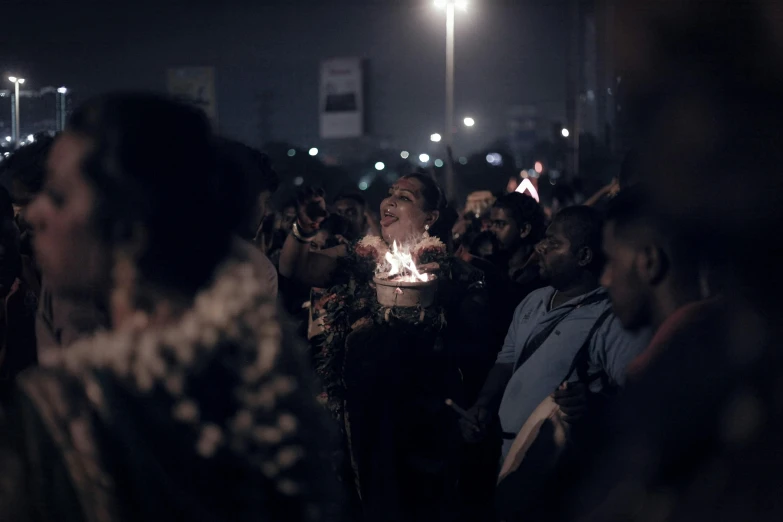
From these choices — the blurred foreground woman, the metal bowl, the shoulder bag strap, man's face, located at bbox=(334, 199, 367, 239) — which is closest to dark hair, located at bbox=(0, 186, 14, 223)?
the metal bowl

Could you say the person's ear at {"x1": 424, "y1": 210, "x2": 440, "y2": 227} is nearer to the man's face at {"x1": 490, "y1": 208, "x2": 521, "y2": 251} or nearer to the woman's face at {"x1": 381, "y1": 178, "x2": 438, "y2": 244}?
the woman's face at {"x1": 381, "y1": 178, "x2": 438, "y2": 244}

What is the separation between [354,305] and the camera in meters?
5.22

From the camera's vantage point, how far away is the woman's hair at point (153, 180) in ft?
5.78

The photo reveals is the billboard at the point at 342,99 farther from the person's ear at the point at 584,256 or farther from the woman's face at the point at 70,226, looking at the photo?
the woman's face at the point at 70,226

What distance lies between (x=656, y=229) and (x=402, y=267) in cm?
239

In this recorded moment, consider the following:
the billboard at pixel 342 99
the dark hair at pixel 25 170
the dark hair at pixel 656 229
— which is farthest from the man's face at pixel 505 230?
the billboard at pixel 342 99

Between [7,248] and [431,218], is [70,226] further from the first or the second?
[431,218]

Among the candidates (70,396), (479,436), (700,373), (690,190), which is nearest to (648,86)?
(690,190)

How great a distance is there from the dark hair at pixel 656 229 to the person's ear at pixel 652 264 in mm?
24

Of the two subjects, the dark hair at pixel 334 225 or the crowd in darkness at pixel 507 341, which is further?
the dark hair at pixel 334 225

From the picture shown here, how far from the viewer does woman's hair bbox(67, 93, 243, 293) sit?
1.76m

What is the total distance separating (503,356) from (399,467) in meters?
0.95

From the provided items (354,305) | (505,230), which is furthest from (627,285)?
(505,230)

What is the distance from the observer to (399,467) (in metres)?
5.13
